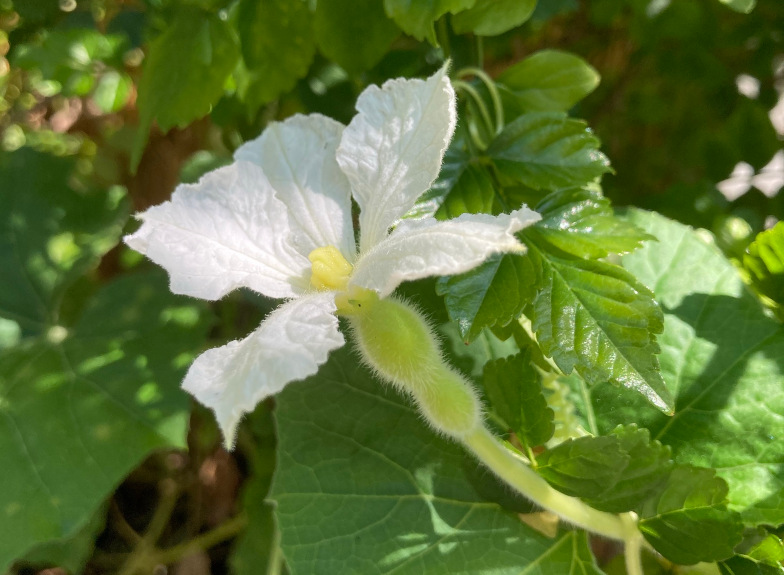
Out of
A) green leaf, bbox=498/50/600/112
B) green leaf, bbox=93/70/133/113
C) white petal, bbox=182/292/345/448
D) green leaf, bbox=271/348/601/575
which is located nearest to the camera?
white petal, bbox=182/292/345/448

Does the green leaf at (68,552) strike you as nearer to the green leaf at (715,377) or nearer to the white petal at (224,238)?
the white petal at (224,238)

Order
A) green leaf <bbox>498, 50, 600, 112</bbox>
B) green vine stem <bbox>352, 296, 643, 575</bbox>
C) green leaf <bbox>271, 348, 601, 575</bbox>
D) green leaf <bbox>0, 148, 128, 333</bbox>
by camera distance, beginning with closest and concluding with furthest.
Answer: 1. green vine stem <bbox>352, 296, 643, 575</bbox>
2. green leaf <bbox>271, 348, 601, 575</bbox>
3. green leaf <bbox>498, 50, 600, 112</bbox>
4. green leaf <bbox>0, 148, 128, 333</bbox>

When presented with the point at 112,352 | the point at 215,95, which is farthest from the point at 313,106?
the point at 112,352

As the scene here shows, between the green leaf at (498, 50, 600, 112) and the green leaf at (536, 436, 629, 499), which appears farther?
the green leaf at (498, 50, 600, 112)

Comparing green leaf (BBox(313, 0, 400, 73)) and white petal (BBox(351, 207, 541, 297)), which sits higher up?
green leaf (BBox(313, 0, 400, 73))

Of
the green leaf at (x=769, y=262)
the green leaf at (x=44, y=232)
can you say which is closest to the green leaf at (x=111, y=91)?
the green leaf at (x=44, y=232)

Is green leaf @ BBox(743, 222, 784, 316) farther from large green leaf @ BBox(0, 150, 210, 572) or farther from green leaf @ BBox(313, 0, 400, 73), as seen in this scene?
large green leaf @ BBox(0, 150, 210, 572)

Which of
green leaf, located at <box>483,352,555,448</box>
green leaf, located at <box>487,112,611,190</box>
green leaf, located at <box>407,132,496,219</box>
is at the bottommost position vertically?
green leaf, located at <box>483,352,555,448</box>

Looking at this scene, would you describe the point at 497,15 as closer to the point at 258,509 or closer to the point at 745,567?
the point at 745,567

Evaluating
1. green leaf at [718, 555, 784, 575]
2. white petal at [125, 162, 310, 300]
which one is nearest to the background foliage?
green leaf at [718, 555, 784, 575]
